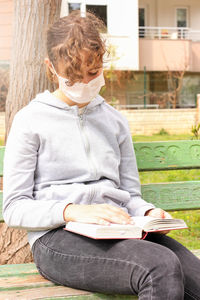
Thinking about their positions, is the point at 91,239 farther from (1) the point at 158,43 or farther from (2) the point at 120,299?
(1) the point at 158,43

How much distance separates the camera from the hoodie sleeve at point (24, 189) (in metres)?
2.19

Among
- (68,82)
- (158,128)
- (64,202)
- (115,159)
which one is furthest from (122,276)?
(158,128)

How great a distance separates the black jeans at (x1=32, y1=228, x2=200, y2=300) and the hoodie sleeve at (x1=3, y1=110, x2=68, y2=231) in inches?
3.9

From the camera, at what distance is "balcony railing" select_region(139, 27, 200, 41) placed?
19.9 m

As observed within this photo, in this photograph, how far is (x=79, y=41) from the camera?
88.8 inches

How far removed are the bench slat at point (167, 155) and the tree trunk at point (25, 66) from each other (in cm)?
76

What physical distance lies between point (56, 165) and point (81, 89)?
1.24 feet

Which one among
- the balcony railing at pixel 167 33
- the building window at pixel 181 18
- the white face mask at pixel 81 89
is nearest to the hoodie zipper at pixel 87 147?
the white face mask at pixel 81 89

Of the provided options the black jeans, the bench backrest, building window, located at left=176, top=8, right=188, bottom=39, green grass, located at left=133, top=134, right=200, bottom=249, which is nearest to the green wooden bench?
the bench backrest

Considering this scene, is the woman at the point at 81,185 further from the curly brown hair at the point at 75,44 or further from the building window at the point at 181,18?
Answer: the building window at the point at 181,18

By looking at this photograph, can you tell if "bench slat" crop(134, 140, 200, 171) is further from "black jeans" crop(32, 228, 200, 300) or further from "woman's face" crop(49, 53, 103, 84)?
"black jeans" crop(32, 228, 200, 300)

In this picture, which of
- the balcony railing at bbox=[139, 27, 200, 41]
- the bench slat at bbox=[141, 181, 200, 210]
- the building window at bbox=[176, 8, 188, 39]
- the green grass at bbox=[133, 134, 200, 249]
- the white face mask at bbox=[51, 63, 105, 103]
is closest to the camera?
the white face mask at bbox=[51, 63, 105, 103]

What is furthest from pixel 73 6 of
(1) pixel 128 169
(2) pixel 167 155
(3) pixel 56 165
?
(3) pixel 56 165

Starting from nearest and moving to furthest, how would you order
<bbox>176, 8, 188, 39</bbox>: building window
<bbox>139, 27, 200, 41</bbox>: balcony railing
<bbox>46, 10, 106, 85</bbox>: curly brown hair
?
<bbox>46, 10, 106, 85</bbox>: curly brown hair, <bbox>139, 27, 200, 41</bbox>: balcony railing, <bbox>176, 8, 188, 39</bbox>: building window
